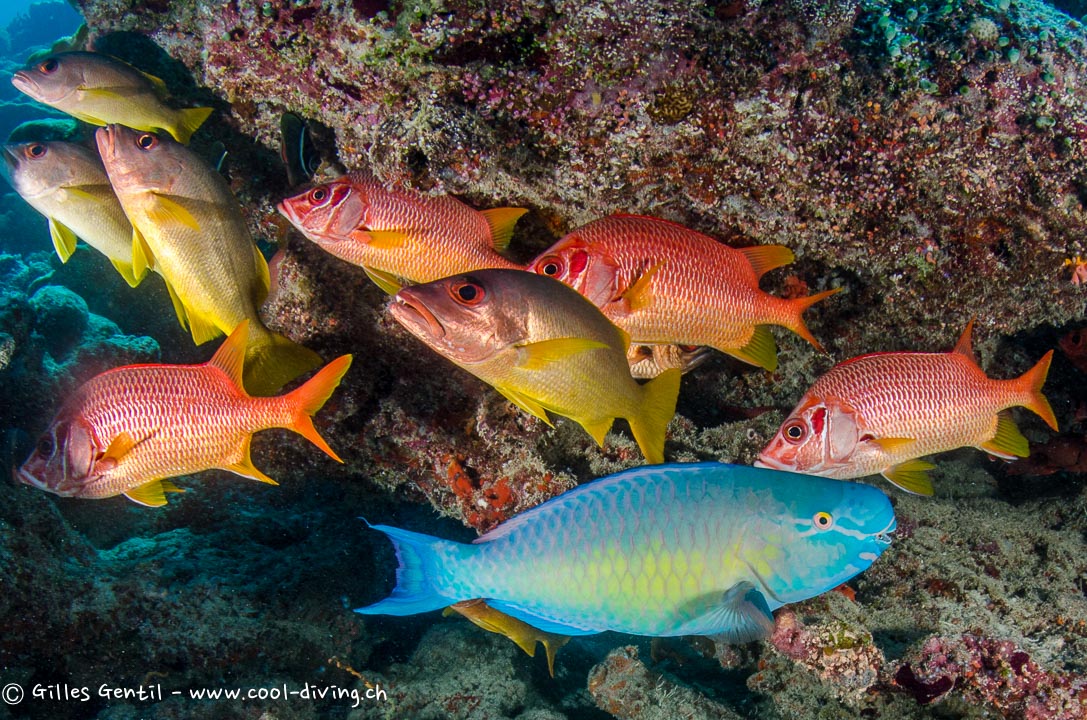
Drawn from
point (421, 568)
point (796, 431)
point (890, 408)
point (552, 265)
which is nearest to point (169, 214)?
point (552, 265)

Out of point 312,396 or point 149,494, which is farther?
point 149,494

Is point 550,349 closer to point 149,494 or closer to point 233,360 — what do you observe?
point 233,360

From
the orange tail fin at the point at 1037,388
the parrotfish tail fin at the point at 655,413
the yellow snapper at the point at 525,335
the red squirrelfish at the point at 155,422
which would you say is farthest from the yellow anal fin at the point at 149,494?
the orange tail fin at the point at 1037,388

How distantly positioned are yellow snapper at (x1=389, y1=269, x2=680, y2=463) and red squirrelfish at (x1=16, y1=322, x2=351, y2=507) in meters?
0.92

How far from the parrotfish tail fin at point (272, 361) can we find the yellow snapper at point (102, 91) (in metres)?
1.63

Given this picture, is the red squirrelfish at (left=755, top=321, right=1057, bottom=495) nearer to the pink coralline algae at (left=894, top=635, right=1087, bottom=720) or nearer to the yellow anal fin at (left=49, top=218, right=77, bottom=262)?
the pink coralline algae at (left=894, top=635, right=1087, bottom=720)

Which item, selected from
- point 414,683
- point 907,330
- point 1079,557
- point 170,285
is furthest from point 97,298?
point 1079,557

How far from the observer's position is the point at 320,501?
4652 millimetres

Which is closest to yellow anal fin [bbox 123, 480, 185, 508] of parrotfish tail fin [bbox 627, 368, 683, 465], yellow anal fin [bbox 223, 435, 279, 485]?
yellow anal fin [bbox 223, 435, 279, 485]

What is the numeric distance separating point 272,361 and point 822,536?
285 centimetres

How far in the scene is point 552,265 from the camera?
8.49 ft

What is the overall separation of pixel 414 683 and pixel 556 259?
114 inches

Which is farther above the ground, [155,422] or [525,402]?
[525,402]

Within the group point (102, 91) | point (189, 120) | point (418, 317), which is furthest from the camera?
point (189, 120)
